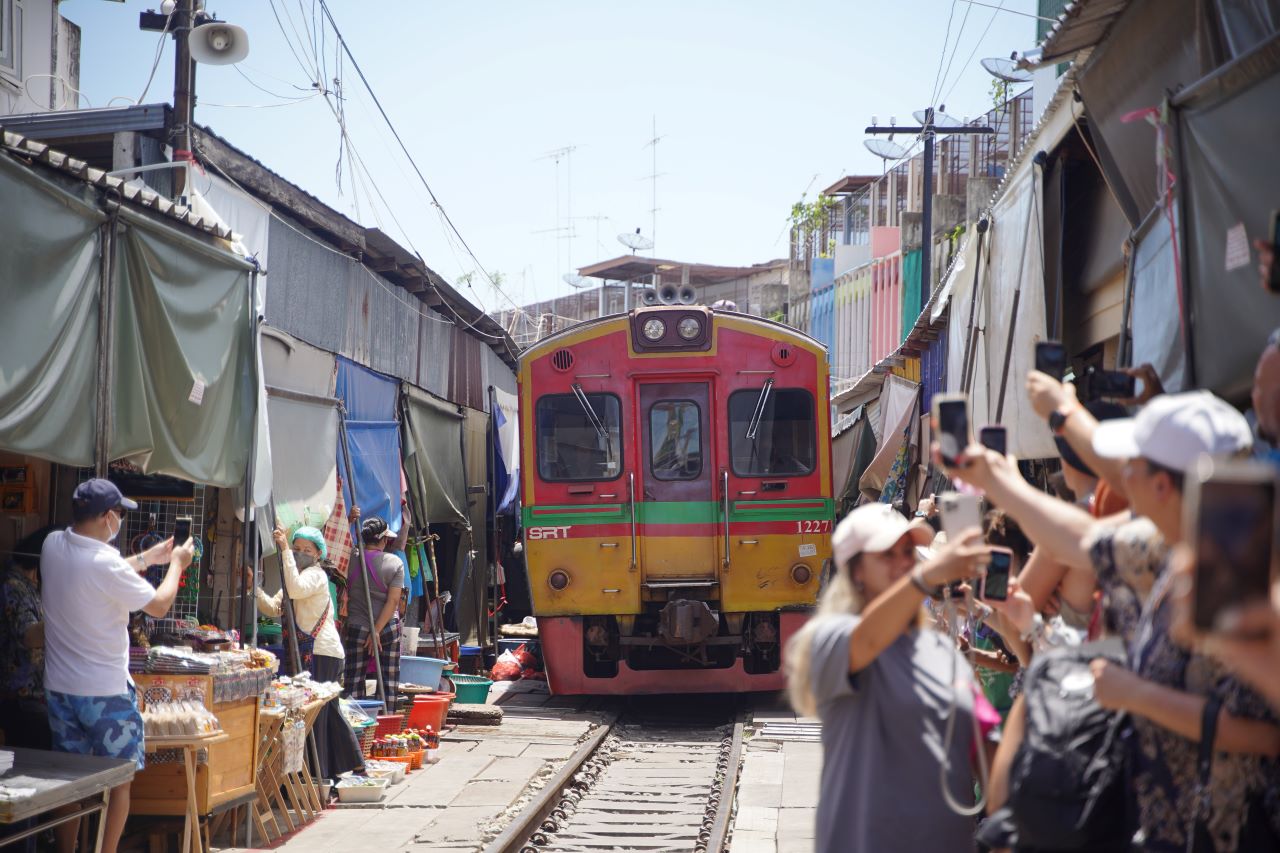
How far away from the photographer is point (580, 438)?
11.4 meters

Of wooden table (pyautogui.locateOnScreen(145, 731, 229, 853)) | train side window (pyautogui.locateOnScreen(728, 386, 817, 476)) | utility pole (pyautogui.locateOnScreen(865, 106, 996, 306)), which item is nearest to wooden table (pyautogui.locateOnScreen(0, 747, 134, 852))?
wooden table (pyautogui.locateOnScreen(145, 731, 229, 853))

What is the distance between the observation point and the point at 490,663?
616 inches

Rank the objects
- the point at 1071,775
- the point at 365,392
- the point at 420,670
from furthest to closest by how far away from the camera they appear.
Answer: the point at 365,392 < the point at 420,670 < the point at 1071,775

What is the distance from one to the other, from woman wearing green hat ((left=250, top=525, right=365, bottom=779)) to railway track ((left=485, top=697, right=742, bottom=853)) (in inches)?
53.1

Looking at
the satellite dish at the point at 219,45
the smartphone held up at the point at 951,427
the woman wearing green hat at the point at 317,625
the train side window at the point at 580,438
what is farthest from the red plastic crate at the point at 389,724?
the smartphone held up at the point at 951,427

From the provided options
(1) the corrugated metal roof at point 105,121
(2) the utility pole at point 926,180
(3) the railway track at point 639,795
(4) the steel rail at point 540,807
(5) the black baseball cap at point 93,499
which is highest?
(2) the utility pole at point 926,180

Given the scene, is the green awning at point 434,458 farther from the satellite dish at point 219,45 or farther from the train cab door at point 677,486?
the satellite dish at point 219,45

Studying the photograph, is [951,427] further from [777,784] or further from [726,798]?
[777,784]

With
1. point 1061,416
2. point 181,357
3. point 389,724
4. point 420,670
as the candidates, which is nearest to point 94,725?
point 181,357

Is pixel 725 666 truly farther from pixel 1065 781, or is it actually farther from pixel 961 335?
pixel 1065 781

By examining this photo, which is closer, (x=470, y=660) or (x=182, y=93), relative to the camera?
(x=182, y=93)

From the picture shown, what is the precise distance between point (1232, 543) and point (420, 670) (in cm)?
993

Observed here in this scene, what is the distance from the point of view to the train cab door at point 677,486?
11.1 m

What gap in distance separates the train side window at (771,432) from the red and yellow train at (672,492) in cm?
1
